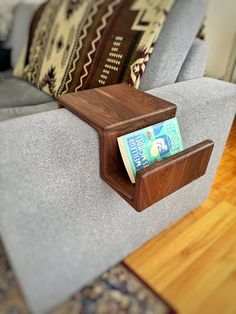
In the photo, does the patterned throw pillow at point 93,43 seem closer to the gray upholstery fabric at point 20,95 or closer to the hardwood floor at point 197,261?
the gray upholstery fabric at point 20,95

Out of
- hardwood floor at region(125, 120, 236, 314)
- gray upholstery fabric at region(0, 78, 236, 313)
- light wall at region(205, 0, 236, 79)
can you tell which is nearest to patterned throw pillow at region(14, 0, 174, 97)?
gray upholstery fabric at region(0, 78, 236, 313)

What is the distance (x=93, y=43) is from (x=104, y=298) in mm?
844

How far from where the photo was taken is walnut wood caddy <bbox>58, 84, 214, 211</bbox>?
52cm

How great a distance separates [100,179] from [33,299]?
0.31 meters

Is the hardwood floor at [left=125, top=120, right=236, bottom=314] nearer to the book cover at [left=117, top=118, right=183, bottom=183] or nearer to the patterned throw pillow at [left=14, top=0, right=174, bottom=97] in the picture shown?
the book cover at [left=117, top=118, right=183, bottom=183]

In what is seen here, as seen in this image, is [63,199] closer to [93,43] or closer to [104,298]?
[104,298]

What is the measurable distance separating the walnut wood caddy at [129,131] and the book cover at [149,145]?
2cm

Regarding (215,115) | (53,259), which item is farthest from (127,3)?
(53,259)

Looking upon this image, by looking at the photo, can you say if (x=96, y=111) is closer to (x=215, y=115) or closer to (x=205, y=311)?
(x=215, y=115)

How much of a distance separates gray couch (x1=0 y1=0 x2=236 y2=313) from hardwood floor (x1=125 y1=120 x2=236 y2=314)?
59 millimetres

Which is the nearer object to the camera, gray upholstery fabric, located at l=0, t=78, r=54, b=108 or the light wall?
gray upholstery fabric, located at l=0, t=78, r=54, b=108

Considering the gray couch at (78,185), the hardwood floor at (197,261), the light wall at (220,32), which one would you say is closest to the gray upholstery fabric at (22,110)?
the gray couch at (78,185)

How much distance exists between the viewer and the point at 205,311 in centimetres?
68

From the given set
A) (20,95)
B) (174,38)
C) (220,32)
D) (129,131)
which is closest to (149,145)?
(129,131)
